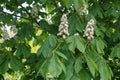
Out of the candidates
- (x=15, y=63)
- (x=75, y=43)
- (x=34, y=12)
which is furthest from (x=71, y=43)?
(x=34, y=12)

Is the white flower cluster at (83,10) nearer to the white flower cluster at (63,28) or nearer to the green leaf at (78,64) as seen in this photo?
the white flower cluster at (63,28)

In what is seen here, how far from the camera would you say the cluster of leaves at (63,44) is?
2.32m

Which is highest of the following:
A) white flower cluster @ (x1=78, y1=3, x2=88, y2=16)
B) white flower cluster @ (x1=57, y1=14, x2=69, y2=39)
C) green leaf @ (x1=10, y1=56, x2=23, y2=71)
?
white flower cluster @ (x1=78, y1=3, x2=88, y2=16)

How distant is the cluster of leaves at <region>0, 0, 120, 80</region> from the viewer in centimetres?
232

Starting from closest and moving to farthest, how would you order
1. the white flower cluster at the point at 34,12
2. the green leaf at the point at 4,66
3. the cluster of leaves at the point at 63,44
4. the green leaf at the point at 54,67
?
the green leaf at the point at 54,67 < the cluster of leaves at the point at 63,44 < the green leaf at the point at 4,66 < the white flower cluster at the point at 34,12

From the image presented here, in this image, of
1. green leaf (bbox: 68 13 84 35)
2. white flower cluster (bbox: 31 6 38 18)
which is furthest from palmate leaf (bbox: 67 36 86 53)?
white flower cluster (bbox: 31 6 38 18)

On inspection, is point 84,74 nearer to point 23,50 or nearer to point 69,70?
point 69,70

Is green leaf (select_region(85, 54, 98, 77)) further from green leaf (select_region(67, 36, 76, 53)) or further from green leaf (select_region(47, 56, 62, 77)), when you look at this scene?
green leaf (select_region(47, 56, 62, 77))

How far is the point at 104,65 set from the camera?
250 cm

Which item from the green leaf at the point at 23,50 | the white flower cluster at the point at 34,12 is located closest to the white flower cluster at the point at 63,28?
the green leaf at the point at 23,50

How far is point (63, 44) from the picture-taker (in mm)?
2400

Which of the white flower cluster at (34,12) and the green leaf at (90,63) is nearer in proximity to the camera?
the green leaf at (90,63)

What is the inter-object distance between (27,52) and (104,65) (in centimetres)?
96

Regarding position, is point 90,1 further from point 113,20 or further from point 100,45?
point 100,45
